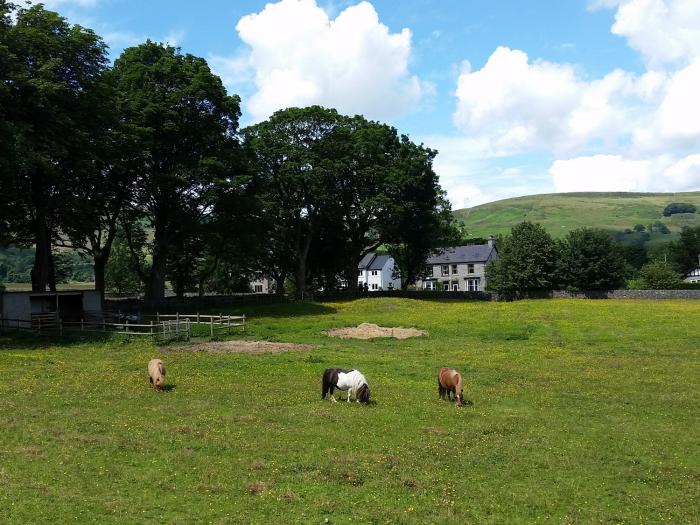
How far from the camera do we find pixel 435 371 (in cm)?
2756

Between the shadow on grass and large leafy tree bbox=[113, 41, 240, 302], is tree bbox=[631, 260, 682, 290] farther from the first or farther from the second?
the shadow on grass

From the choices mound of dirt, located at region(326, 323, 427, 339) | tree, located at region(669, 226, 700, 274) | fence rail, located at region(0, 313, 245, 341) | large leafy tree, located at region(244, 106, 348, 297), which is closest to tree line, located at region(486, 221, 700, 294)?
large leafy tree, located at region(244, 106, 348, 297)

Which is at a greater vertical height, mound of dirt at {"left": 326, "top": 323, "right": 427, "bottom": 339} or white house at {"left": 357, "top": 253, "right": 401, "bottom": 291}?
white house at {"left": 357, "top": 253, "right": 401, "bottom": 291}

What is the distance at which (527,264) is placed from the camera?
80.1 metres

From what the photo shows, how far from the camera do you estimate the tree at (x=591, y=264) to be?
80.8 m

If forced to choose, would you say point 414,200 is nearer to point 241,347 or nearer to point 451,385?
point 241,347

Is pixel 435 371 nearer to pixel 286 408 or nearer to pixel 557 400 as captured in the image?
pixel 557 400

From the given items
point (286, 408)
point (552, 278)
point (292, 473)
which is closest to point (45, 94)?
point (286, 408)

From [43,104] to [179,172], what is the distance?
56.4 feet

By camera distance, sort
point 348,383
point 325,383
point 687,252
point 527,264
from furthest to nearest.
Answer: point 687,252 < point 527,264 < point 325,383 < point 348,383

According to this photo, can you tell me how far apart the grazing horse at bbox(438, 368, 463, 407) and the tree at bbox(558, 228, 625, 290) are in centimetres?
6636

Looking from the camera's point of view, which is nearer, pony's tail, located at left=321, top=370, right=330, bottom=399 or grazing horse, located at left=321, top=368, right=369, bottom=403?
grazing horse, located at left=321, top=368, right=369, bottom=403

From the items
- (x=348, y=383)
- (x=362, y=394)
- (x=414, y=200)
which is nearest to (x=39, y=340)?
(x=348, y=383)

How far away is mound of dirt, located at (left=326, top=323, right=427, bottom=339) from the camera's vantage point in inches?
1682
